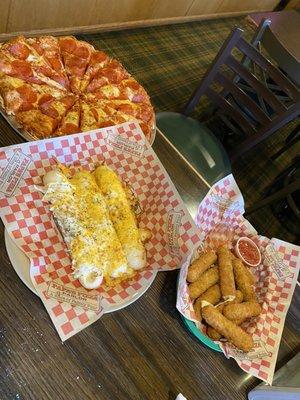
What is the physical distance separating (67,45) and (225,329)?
1672 mm

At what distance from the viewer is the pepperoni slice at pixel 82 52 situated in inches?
78.5

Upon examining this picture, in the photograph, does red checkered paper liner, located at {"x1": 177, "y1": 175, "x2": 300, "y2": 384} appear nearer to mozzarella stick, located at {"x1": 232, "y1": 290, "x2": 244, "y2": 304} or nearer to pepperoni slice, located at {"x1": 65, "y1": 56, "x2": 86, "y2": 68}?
mozzarella stick, located at {"x1": 232, "y1": 290, "x2": 244, "y2": 304}

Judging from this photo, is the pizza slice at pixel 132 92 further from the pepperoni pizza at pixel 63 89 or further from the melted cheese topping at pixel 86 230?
the melted cheese topping at pixel 86 230

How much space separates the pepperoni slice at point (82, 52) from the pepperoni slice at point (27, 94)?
477mm

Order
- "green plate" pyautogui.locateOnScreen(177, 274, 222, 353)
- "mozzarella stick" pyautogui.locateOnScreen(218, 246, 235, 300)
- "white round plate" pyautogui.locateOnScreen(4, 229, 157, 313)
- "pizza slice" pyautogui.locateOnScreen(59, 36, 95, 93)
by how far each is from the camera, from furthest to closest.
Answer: "pizza slice" pyautogui.locateOnScreen(59, 36, 95, 93) → "mozzarella stick" pyautogui.locateOnScreen(218, 246, 235, 300) → "green plate" pyautogui.locateOnScreen(177, 274, 222, 353) → "white round plate" pyautogui.locateOnScreen(4, 229, 157, 313)

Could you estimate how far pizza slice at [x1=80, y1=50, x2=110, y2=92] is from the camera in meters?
1.94

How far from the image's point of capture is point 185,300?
1.21 meters

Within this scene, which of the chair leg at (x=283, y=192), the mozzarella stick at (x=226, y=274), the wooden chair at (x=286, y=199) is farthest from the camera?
the wooden chair at (x=286, y=199)

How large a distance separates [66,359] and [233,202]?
2.89 feet

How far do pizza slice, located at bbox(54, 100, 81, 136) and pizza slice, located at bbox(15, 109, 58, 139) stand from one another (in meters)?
0.03

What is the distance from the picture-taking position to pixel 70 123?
166 cm

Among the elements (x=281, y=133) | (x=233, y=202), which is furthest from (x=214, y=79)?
(x=281, y=133)

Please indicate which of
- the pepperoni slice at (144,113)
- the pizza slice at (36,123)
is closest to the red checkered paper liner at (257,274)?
the pepperoni slice at (144,113)

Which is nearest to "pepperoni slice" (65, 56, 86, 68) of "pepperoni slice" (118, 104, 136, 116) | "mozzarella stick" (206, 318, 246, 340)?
"pepperoni slice" (118, 104, 136, 116)
